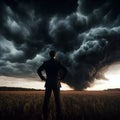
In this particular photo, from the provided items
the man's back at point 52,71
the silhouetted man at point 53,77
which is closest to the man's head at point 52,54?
the silhouetted man at point 53,77

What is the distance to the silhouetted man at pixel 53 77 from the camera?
26.4 feet

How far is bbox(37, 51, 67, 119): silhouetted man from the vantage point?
26.4ft

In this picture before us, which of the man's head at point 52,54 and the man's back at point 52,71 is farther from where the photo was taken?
the man's head at point 52,54

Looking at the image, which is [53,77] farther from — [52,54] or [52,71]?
[52,54]

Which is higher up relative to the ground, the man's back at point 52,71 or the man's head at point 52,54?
the man's head at point 52,54

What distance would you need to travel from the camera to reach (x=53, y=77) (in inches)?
320

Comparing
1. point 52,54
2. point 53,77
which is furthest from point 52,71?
point 52,54

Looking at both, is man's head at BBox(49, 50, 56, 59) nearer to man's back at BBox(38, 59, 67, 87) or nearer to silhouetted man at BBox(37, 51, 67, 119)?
silhouetted man at BBox(37, 51, 67, 119)

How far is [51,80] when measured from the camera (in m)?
8.09

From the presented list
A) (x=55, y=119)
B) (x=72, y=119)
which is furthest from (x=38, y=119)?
(x=72, y=119)

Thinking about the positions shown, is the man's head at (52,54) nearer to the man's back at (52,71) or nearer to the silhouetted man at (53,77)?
the silhouetted man at (53,77)

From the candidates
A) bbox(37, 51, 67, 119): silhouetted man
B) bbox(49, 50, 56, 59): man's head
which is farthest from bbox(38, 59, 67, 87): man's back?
bbox(49, 50, 56, 59): man's head

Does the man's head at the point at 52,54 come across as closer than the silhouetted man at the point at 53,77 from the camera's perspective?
No

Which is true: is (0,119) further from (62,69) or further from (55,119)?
(62,69)
